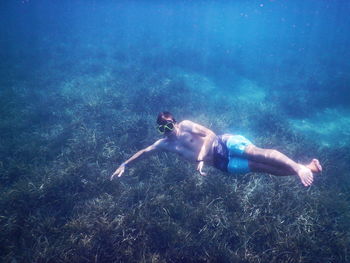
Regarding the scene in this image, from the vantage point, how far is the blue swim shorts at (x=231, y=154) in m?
5.31

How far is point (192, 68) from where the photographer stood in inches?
780

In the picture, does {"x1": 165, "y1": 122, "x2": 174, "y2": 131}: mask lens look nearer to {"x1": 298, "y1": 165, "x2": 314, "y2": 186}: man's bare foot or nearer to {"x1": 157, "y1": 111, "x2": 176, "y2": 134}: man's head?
{"x1": 157, "y1": 111, "x2": 176, "y2": 134}: man's head

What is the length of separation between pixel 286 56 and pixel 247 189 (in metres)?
22.8

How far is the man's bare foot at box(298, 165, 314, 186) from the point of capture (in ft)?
13.8

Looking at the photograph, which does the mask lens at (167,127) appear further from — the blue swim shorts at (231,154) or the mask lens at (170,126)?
the blue swim shorts at (231,154)

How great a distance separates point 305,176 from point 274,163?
69cm

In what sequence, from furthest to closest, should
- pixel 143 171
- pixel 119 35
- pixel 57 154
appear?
pixel 119 35 → pixel 57 154 → pixel 143 171

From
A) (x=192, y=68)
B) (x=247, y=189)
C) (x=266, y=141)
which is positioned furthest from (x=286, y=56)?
(x=247, y=189)

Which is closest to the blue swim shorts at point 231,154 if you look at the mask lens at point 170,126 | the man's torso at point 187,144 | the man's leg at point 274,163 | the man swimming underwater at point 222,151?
the man swimming underwater at point 222,151

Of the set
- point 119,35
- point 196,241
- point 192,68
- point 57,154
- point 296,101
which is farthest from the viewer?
point 119,35

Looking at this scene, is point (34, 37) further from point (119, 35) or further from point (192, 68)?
point (192, 68)

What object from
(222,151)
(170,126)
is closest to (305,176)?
(222,151)

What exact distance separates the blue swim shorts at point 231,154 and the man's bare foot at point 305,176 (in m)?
1.19

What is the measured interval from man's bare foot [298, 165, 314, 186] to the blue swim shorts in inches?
46.7
